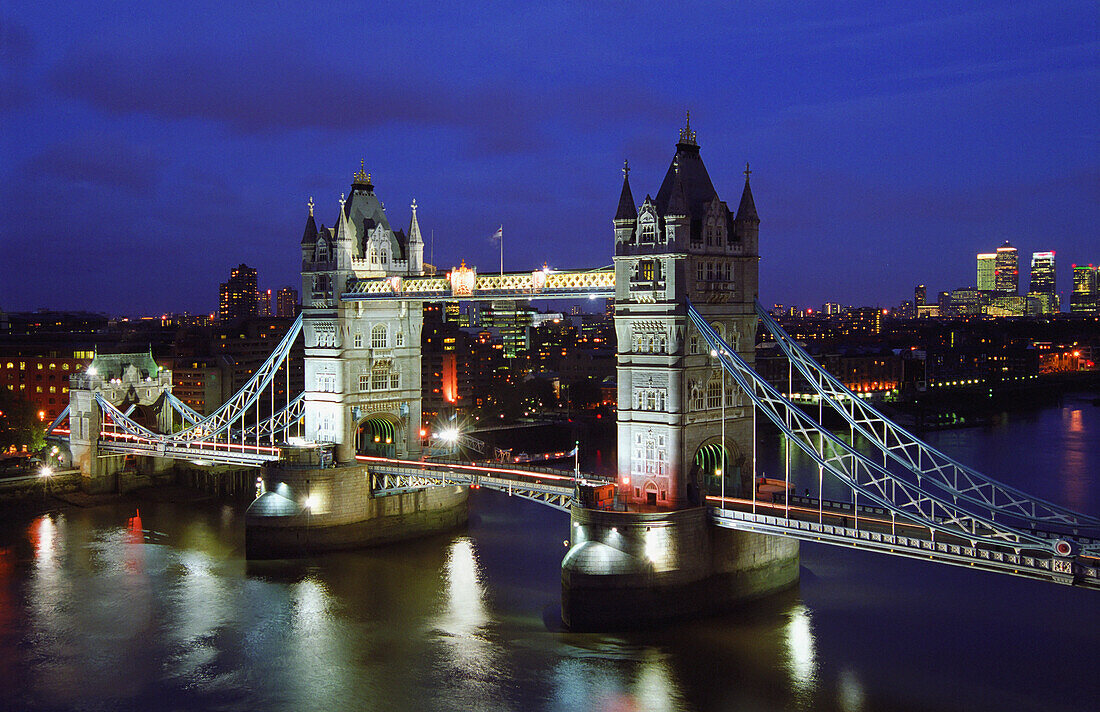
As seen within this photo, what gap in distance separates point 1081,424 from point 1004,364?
66.2m

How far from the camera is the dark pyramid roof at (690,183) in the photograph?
140ft

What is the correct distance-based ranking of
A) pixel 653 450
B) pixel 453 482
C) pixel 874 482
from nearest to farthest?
pixel 874 482
pixel 653 450
pixel 453 482

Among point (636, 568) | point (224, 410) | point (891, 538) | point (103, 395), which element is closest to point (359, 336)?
point (224, 410)

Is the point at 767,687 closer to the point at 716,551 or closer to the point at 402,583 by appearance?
the point at 716,551

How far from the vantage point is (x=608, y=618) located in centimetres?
3931

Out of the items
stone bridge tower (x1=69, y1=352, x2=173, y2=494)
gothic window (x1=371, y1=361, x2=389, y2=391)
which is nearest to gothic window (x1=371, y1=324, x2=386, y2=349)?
gothic window (x1=371, y1=361, x2=389, y2=391)

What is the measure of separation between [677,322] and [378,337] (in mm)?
21141

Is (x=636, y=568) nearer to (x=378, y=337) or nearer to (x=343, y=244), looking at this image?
(x=378, y=337)

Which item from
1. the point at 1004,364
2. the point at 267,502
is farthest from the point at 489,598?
the point at 1004,364

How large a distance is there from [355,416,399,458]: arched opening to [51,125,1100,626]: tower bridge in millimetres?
214

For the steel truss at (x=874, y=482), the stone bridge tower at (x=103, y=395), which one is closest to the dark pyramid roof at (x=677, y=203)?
the steel truss at (x=874, y=482)

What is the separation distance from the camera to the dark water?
34562mm

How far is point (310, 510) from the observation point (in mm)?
52562

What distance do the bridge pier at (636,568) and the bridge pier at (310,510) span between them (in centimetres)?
1644
